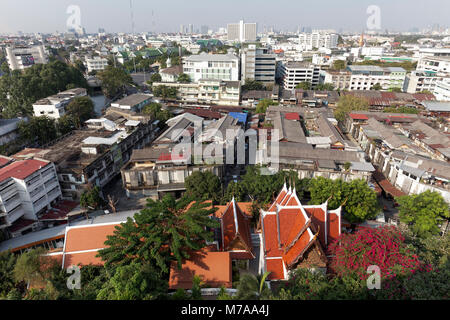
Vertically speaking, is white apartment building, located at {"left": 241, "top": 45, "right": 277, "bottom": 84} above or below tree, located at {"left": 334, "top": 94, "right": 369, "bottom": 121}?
above

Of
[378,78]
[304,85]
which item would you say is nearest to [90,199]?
[304,85]

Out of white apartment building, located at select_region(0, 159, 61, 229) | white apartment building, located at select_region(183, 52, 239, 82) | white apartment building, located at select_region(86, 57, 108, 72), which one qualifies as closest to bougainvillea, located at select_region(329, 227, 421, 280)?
white apartment building, located at select_region(0, 159, 61, 229)

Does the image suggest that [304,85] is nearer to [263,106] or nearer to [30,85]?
[263,106]

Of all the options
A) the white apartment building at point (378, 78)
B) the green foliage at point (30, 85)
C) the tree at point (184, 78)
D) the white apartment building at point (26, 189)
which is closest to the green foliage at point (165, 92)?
the tree at point (184, 78)

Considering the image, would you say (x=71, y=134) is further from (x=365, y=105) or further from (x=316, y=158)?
(x=365, y=105)

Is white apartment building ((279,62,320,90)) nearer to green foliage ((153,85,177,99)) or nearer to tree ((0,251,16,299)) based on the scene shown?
green foliage ((153,85,177,99))
